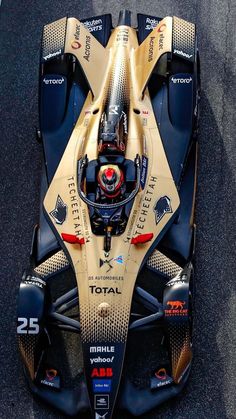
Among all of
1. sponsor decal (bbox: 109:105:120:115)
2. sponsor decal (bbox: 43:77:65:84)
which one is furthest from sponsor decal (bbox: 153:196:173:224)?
sponsor decal (bbox: 43:77:65:84)

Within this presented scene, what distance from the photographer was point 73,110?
36.5ft

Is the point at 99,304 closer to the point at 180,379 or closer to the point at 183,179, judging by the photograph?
the point at 180,379

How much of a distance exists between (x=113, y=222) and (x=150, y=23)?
314 cm

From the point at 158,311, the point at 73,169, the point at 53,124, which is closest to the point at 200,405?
the point at 158,311

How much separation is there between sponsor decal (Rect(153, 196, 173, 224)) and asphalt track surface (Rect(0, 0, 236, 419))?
929 mm

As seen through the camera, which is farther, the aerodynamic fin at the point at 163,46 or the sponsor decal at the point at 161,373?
the aerodynamic fin at the point at 163,46

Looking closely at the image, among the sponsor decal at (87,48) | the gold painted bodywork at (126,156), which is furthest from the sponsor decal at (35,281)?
the sponsor decal at (87,48)

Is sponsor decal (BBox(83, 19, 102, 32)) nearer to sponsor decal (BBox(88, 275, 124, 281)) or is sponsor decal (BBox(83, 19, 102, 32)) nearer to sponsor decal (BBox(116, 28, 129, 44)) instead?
sponsor decal (BBox(116, 28, 129, 44))

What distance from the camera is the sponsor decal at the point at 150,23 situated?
462 inches

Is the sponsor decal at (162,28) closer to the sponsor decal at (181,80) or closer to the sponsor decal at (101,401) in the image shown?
the sponsor decal at (181,80)

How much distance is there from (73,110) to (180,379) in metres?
3.36

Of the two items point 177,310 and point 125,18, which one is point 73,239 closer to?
point 177,310

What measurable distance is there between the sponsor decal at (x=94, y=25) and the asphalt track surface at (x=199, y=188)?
1.04 metres

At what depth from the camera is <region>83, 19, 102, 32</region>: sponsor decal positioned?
11805 mm
